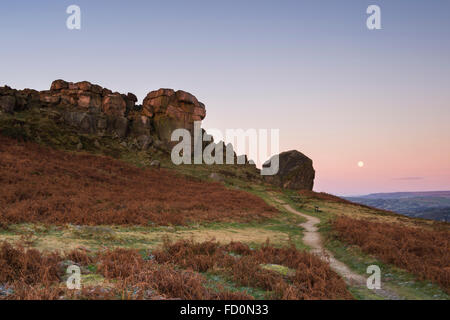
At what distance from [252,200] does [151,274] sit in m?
23.6

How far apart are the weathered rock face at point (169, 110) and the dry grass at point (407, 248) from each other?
5790 centimetres

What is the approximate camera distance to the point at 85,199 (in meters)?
18.0

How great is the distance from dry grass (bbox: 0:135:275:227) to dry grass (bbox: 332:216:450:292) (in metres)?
9.43

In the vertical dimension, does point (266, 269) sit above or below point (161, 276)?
below

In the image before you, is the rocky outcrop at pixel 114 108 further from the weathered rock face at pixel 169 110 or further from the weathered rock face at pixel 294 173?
the weathered rock face at pixel 294 173

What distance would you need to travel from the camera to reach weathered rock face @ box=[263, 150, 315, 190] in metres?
58.2

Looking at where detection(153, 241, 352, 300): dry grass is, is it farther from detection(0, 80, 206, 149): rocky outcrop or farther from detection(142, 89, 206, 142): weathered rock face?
detection(142, 89, 206, 142): weathered rock face

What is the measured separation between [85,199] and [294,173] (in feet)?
158

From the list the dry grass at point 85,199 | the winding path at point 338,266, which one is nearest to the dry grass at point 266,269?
the winding path at point 338,266

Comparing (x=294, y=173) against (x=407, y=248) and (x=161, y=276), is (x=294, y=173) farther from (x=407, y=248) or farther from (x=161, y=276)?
(x=161, y=276)

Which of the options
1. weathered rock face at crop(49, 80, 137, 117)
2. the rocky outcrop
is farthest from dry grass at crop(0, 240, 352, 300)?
weathered rock face at crop(49, 80, 137, 117)

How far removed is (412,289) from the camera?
8.07m

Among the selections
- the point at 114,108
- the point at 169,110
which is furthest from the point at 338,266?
the point at 114,108
